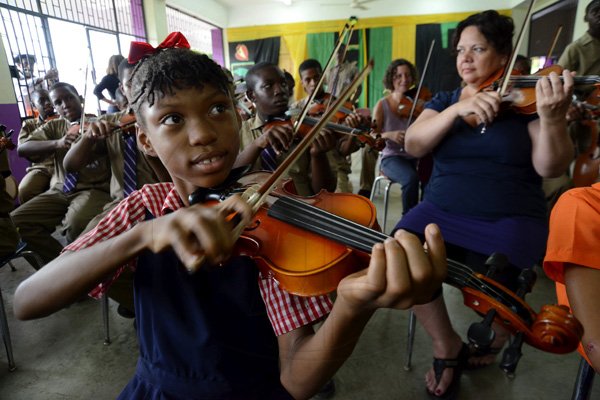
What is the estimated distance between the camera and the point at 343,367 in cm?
146

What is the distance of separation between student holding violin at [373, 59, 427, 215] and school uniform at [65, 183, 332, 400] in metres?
2.00

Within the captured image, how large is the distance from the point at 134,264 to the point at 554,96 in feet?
3.89

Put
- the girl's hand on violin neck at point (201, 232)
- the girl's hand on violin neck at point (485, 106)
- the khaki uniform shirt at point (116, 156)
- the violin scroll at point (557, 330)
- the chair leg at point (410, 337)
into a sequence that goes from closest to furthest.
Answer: the girl's hand on violin neck at point (201, 232) < the violin scroll at point (557, 330) < the girl's hand on violin neck at point (485, 106) < the chair leg at point (410, 337) < the khaki uniform shirt at point (116, 156)

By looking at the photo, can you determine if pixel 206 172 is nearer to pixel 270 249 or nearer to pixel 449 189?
pixel 270 249

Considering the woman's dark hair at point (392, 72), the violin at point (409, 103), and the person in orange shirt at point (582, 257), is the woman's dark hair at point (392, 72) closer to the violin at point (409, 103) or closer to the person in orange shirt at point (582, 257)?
the violin at point (409, 103)

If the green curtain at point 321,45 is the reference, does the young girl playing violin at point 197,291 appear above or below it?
below

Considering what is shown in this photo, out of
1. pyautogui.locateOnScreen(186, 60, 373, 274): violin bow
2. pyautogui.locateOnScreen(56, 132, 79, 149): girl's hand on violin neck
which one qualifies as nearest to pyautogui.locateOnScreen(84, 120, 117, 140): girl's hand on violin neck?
pyautogui.locateOnScreen(56, 132, 79, 149): girl's hand on violin neck

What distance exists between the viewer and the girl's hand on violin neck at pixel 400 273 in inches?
16.4

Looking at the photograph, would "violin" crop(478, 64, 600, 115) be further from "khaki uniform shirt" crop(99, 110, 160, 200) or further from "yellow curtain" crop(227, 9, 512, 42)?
"khaki uniform shirt" crop(99, 110, 160, 200)

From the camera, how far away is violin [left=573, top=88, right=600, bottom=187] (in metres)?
1.95

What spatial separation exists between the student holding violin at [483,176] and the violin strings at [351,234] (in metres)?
0.59

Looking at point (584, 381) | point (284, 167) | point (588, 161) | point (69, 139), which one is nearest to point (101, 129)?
point (69, 139)

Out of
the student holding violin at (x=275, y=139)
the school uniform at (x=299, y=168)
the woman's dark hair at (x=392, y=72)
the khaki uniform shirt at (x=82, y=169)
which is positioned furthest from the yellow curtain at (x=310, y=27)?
the woman's dark hair at (x=392, y=72)

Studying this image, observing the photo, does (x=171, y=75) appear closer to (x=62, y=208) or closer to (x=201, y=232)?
(x=201, y=232)
